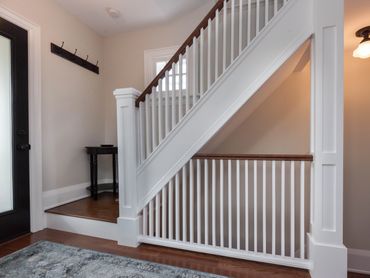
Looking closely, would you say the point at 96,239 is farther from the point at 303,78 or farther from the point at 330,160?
the point at 303,78

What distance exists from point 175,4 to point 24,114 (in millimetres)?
2363

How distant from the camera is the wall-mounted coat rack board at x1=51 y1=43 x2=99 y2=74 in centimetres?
279

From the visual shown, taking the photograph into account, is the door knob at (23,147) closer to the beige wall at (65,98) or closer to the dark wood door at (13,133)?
the dark wood door at (13,133)

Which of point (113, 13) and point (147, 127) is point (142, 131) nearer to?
point (147, 127)

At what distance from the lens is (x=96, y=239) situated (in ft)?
7.47

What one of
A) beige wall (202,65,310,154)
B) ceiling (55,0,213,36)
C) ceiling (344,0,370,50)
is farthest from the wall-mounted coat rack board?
ceiling (344,0,370,50)

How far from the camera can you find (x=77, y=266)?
1.78 meters

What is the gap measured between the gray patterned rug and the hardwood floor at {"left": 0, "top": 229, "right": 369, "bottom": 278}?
9 centimetres

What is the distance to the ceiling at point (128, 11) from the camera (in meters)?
2.86

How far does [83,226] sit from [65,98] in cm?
173

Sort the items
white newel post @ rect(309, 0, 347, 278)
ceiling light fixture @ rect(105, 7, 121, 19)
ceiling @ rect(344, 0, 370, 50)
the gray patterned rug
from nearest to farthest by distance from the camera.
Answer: white newel post @ rect(309, 0, 347, 278) < the gray patterned rug < ceiling @ rect(344, 0, 370, 50) < ceiling light fixture @ rect(105, 7, 121, 19)

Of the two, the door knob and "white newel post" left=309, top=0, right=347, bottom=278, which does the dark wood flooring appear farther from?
"white newel post" left=309, top=0, right=347, bottom=278

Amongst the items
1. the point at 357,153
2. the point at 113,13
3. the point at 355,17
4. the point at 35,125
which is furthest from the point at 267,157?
the point at 113,13

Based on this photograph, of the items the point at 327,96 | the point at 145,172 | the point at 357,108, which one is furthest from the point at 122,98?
the point at 357,108
